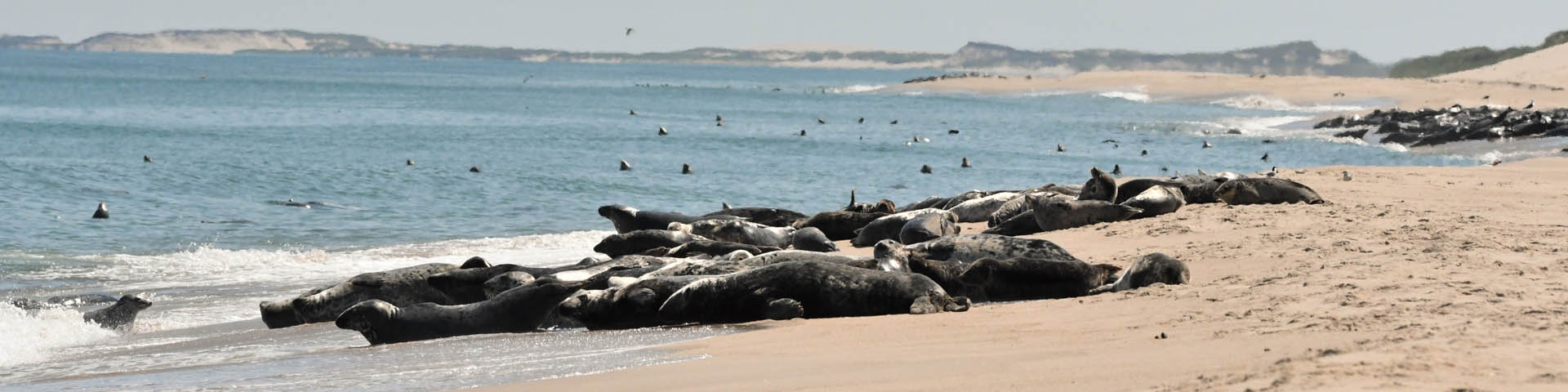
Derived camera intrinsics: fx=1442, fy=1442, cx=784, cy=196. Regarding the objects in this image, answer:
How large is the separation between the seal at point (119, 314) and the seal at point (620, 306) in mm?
3536

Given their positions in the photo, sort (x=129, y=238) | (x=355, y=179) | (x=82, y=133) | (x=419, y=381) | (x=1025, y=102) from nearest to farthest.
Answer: (x=419, y=381)
(x=129, y=238)
(x=355, y=179)
(x=82, y=133)
(x=1025, y=102)

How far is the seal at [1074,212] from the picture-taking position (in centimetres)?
1459

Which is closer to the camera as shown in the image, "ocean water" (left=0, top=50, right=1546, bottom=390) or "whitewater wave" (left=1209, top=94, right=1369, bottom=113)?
"ocean water" (left=0, top=50, right=1546, bottom=390)

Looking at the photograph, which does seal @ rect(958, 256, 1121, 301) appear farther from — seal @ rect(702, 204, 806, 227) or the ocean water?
seal @ rect(702, 204, 806, 227)

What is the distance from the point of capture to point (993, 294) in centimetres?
969

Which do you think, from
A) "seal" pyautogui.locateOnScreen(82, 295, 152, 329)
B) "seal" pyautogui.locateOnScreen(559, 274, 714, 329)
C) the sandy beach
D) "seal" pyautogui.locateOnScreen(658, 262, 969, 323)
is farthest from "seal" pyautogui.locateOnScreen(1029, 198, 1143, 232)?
the sandy beach

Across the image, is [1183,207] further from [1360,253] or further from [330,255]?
[330,255]

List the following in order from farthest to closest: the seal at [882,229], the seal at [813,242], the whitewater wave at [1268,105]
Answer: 1. the whitewater wave at [1268,105]
2. the seal at [882,229]
3. the seal at [813,242]

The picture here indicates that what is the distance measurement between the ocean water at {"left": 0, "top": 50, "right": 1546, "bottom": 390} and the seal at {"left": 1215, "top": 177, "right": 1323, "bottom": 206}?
23.5 feet

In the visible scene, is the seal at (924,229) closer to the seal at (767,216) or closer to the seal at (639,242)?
the seal at (639,242)

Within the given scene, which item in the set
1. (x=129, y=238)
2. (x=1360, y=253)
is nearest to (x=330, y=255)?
(x=129, y=238)

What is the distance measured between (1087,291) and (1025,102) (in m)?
75.4

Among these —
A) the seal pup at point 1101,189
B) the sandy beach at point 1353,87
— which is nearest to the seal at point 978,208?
the seal pup at point 1101,189

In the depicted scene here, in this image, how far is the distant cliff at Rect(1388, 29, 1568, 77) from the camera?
99.8 meters
